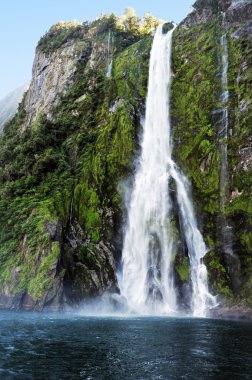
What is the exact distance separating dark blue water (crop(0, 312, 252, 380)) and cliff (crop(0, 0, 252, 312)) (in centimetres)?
917

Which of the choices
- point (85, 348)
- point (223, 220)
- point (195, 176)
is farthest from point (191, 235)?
point (85, 348)

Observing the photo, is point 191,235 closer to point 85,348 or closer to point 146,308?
point 146,308

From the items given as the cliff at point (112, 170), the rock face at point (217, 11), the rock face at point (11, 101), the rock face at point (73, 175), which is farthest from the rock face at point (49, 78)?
the rock face at point (11, 101)

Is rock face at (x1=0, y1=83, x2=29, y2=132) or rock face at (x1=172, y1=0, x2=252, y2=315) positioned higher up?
rock face at (x1=0, y1=83, x2=29, y2=132)

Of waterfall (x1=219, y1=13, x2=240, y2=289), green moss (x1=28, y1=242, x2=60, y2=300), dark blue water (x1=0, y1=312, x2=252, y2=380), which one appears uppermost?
waterfall (x1=219, y1=13, x2=240, y2=289)

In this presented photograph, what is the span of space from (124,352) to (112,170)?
20738 mm

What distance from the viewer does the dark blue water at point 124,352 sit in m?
9.72

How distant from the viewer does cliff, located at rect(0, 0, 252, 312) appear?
2627cm

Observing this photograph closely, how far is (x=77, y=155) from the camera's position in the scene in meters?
35.5

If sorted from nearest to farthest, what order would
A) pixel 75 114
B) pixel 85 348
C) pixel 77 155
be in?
pixel 85 348, pixel 77 155, pixel 75 114

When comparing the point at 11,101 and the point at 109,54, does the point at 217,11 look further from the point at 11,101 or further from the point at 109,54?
the point at 11,101

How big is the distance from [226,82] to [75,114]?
15.8 metres

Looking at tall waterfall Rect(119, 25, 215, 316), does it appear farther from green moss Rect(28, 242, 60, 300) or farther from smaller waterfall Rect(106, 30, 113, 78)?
smaller waterfall Rect(106, 30, 113, 78)

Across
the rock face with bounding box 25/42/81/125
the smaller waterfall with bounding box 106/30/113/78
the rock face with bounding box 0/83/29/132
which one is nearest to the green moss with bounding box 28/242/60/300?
the rock face with bounding box 25/42/81/125
